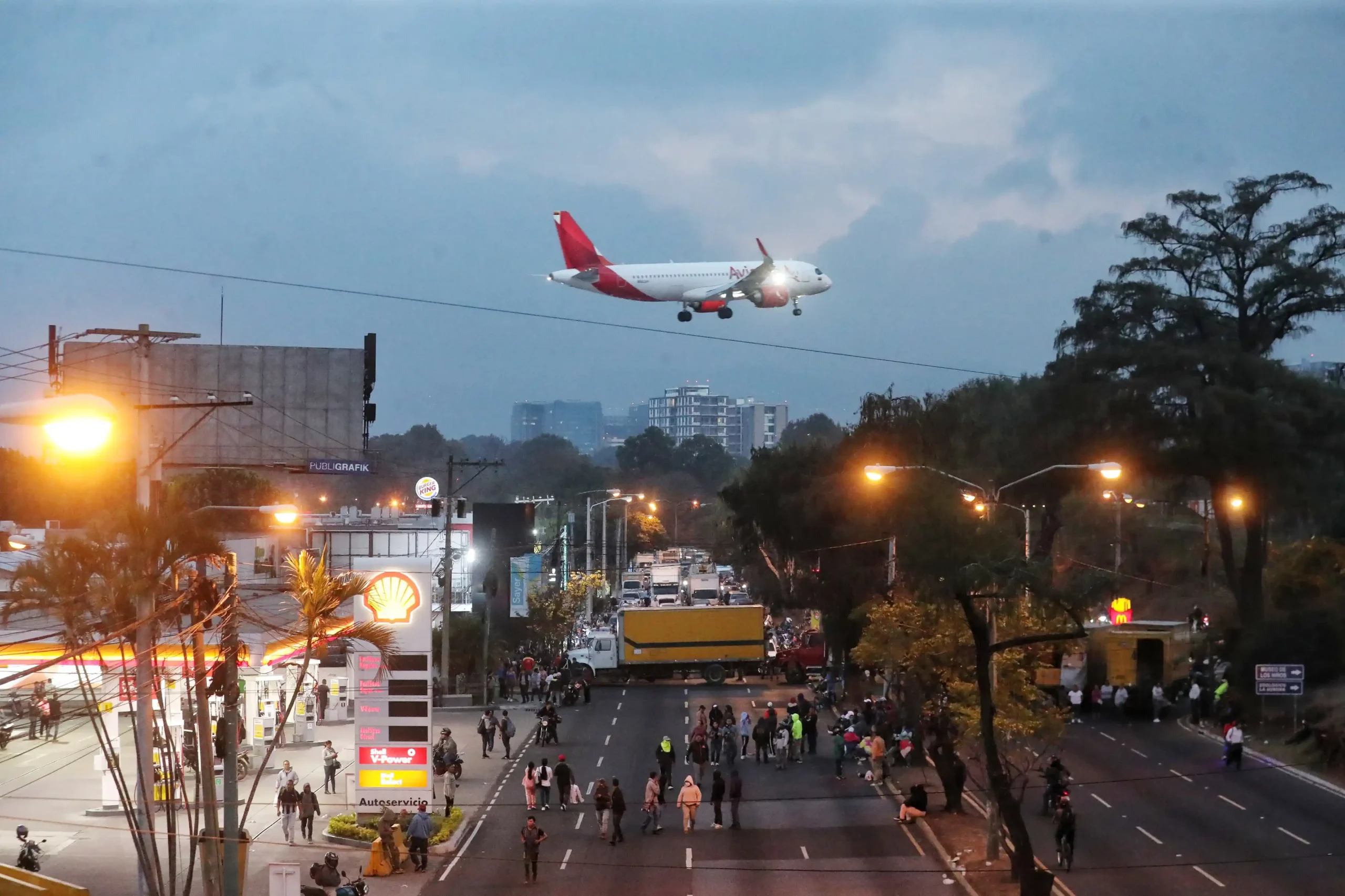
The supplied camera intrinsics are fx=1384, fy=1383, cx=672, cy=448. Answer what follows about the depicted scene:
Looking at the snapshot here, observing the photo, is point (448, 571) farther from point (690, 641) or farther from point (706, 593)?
point (706, 593)

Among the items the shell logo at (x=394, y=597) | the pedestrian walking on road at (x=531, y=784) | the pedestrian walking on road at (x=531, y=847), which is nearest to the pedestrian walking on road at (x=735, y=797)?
the pedestrian walking on road at (x=531, y=784)

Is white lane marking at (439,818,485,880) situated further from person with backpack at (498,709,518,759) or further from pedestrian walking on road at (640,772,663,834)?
person with backpack at (498,709,518,759)

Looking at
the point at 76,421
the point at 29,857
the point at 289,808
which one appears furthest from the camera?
the point at 289,808

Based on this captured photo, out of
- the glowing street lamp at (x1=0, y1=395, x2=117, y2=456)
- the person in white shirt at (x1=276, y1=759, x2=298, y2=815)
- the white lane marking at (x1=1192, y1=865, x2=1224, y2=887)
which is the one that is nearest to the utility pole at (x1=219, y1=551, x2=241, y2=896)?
the glowing street lamp at (x1=0, y1=395, x2=117, y2=456)

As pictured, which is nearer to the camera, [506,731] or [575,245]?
[506,731]

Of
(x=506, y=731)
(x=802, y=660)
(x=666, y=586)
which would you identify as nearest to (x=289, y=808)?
(x=506, y=731)

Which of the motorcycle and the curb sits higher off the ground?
the motorcycle

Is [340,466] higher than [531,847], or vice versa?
[340,466]
